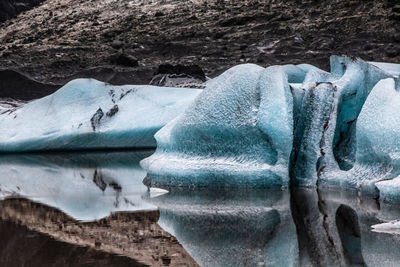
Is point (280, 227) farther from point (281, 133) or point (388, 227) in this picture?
point (281, 133)

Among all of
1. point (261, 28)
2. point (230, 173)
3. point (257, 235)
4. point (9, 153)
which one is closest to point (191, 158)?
point (230, 173)

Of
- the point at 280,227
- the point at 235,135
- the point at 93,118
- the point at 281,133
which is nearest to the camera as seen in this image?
the point at 280,227

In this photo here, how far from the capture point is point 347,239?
2600 mm

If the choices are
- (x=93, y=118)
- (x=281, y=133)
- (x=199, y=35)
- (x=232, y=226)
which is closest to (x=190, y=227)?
(x=232, y=226)

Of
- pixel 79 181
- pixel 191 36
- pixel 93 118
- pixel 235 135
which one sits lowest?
pixel 191 36

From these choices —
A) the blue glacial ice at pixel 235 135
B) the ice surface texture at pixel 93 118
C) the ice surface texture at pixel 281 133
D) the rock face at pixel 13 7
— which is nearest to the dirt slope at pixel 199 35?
the rock face at pixel 13 7

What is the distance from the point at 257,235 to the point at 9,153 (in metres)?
5.39

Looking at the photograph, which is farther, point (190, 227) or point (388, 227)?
point (190, 227)

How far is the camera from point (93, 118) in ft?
23.7

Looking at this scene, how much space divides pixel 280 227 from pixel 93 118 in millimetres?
4630

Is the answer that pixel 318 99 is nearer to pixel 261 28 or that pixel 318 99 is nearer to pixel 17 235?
pixel 17 235

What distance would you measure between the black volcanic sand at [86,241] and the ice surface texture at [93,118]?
3.69 meters

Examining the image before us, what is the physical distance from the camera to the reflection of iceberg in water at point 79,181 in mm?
3641

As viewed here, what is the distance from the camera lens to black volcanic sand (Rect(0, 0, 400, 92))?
15.3 m
